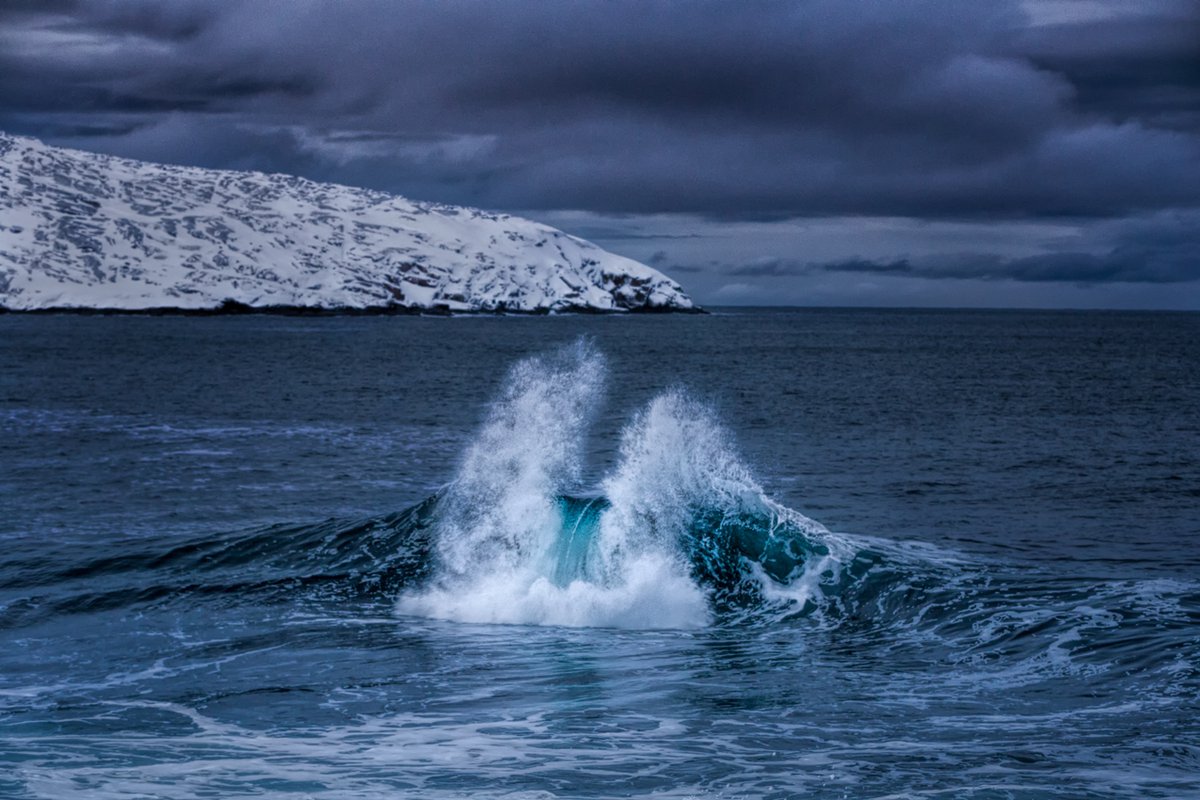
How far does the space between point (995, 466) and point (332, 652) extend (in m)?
25.2

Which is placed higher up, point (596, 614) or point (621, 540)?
point (621, 540)

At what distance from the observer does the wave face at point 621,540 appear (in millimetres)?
17484

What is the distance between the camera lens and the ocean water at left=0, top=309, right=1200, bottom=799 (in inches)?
405

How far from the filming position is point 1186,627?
15078 millimetres

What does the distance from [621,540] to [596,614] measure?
7.75 ft

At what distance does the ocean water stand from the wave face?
61 millimetres

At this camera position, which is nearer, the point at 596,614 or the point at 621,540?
the point at 596,614

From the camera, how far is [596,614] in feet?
55.5

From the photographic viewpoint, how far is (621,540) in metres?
19.1

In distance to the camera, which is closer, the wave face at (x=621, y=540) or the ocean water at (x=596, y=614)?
the ocean water at (x=596, y=614)

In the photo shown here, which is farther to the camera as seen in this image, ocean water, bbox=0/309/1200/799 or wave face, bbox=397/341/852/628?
wave face, bbox=397/341/852/628

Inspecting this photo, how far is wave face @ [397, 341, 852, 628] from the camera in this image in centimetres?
1748

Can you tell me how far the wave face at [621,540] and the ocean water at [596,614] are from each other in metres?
0.06

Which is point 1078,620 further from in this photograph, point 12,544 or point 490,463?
point 12,544
